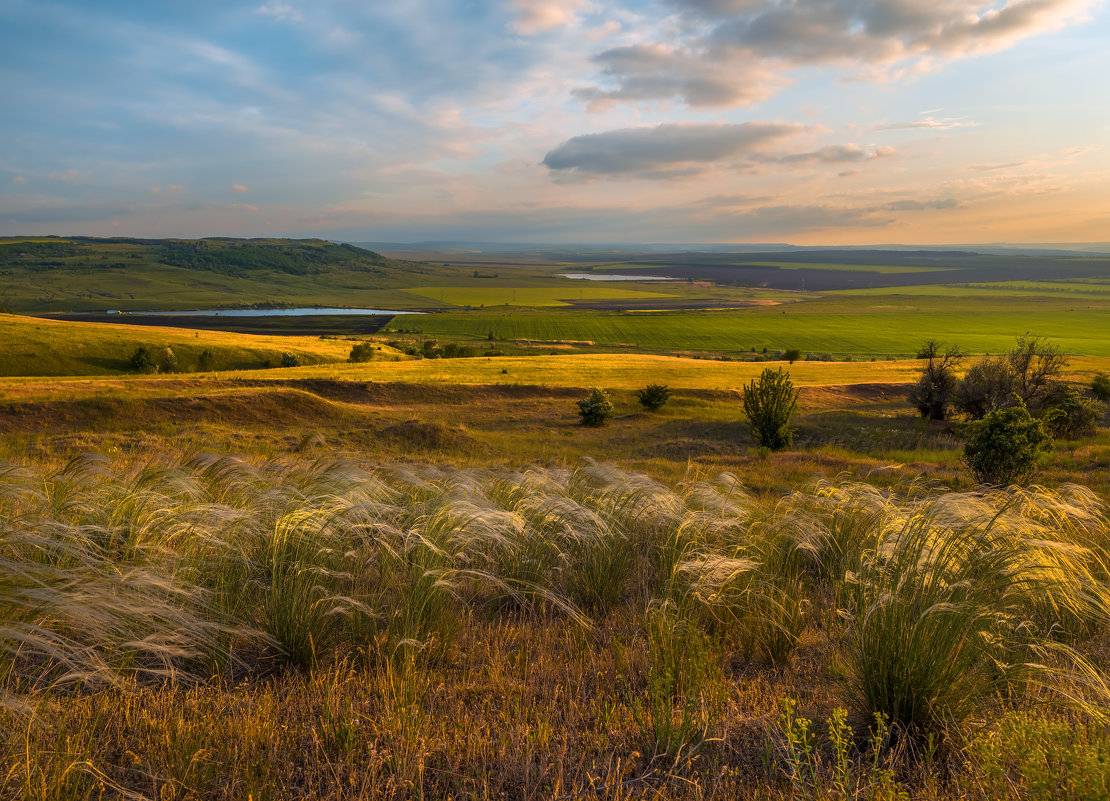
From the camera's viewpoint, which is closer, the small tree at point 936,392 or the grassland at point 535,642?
the grassland at point 535,642

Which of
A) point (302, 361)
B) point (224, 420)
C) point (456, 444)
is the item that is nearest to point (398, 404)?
point (224, 420)

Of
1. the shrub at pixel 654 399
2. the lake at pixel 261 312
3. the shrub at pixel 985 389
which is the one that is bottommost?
the shrub at pixel 654 399

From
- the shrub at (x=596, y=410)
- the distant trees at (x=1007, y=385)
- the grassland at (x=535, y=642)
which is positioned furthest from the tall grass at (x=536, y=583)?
the distant trees at (x=1007, y=385)

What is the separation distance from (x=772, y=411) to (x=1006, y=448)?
432 inches

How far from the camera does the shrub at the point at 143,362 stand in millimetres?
60500

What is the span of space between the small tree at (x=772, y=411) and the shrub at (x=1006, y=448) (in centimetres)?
967

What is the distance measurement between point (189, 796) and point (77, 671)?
3.94 feet

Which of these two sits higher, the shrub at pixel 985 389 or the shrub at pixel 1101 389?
the shrub at pixel 985 389

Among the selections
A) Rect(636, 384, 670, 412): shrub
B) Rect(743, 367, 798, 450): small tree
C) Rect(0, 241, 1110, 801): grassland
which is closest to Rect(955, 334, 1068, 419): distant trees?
Rect(743, 367, 798, 450): small tree

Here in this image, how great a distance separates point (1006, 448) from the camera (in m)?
14.0

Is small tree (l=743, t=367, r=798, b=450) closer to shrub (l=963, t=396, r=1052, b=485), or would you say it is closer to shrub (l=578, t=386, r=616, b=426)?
shrub (l=578, t=386, r=616, b=426)

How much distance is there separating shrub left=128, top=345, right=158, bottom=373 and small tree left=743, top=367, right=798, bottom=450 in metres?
61.5

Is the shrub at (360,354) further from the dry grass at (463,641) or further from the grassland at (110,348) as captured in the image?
the dry grass at (463,641)

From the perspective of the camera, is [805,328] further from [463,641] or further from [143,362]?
[463,641]
